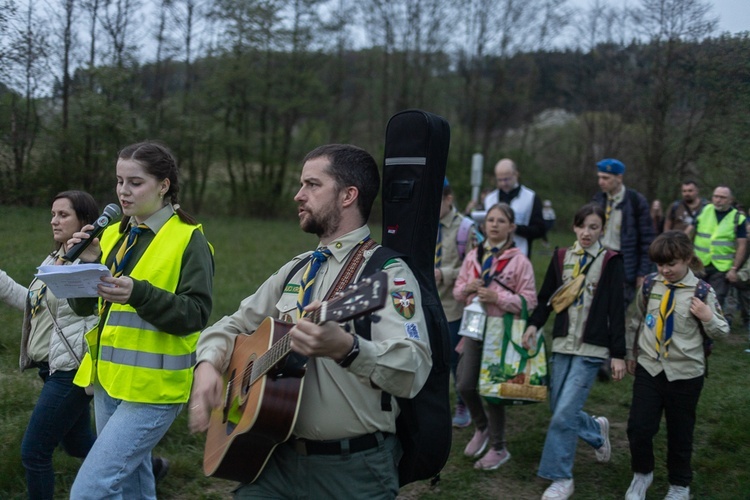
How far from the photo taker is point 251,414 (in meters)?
2.45

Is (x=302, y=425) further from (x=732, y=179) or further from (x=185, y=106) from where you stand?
(x=185, y=106)

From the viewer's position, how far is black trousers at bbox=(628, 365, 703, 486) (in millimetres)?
4418

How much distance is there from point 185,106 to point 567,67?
51.3 ft

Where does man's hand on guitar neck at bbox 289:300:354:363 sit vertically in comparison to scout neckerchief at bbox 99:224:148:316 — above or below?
below

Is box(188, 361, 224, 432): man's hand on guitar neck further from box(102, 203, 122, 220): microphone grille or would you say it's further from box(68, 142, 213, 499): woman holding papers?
box(102, 203, 122, 220): microphone grille

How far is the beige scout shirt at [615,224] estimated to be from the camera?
245 inches

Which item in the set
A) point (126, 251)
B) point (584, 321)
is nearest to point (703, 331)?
point (584, 321)

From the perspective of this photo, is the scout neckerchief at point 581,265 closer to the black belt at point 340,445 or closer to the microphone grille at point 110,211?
the black belt at point 340,445

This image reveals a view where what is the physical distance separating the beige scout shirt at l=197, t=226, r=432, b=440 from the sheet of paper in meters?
0.52

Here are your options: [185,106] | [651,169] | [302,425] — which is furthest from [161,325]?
[185,106]

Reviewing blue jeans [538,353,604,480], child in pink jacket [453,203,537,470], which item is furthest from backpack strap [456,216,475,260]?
blue jeans [538,353,604,480]

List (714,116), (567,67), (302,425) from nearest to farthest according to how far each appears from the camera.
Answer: (302,425), (714,116), (567,67)

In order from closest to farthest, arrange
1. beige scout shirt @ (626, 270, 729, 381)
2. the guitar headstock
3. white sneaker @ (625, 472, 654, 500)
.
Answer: the guitar headstock
beige scout shirt @ (626, 270, 729, 381)
white sneaker @ (625, 472, 654, 500)

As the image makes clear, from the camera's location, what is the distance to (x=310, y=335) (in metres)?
2.10
